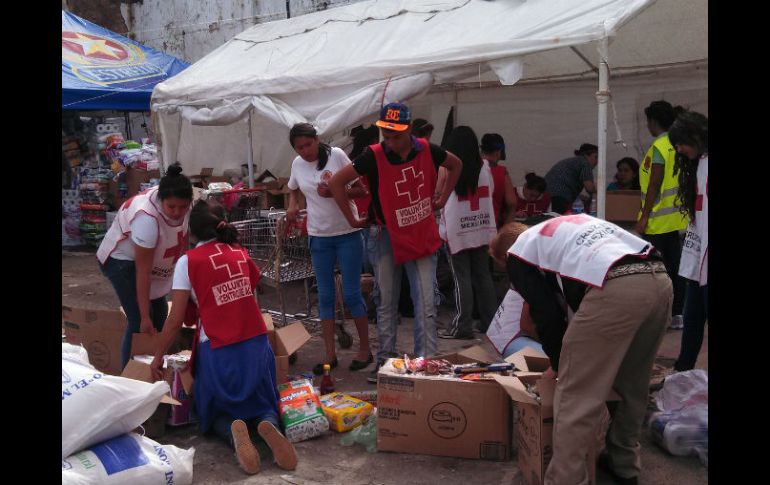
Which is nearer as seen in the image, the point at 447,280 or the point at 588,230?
the point at 588,230

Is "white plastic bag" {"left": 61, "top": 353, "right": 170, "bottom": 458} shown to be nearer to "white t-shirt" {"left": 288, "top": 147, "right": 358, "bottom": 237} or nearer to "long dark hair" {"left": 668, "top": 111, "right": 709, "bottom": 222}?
"white t-shirt" {"left": 288, "top": 147, "right": 358, "bottom": 237}

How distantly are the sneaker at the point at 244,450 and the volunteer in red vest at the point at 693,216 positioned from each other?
8.94ft

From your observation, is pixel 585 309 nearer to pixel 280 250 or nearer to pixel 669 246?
pixel 669 246

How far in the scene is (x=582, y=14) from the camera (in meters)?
6.10

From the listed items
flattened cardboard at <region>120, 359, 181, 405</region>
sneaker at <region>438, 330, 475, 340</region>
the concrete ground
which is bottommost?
the concrete ground

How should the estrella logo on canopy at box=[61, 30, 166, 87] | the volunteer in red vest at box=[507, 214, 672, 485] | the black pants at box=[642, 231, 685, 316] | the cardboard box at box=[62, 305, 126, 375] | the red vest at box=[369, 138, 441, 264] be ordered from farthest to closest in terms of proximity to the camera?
the estrella logo on canopy at box=[61, 30, 166, 87], the black pants at box=[642, 231, 685, 316], the cardboard box at box=[62, 305, 126, 375], the red vest at box=[369, 138, 441, 264], the volunteer in red vest at box=[507, 214, 672, 485]

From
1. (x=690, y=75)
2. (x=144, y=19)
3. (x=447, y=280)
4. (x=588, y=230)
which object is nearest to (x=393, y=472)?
(x=588, y=230)

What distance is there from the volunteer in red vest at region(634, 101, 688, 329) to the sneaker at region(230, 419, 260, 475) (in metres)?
3.72

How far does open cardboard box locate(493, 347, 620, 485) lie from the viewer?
11.7 feet

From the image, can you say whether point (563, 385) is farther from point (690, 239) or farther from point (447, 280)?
point (447, 280)

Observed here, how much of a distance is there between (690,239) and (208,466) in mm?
3169

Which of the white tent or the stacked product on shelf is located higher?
the white tent

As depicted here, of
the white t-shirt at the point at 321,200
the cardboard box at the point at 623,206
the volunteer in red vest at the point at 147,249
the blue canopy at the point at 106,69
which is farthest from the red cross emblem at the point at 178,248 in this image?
the blue canopy at the point at 106,69

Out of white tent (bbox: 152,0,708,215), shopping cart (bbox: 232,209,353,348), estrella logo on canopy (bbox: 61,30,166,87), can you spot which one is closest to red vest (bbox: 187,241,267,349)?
shopping cart (bbox: 232,209,353,348)
